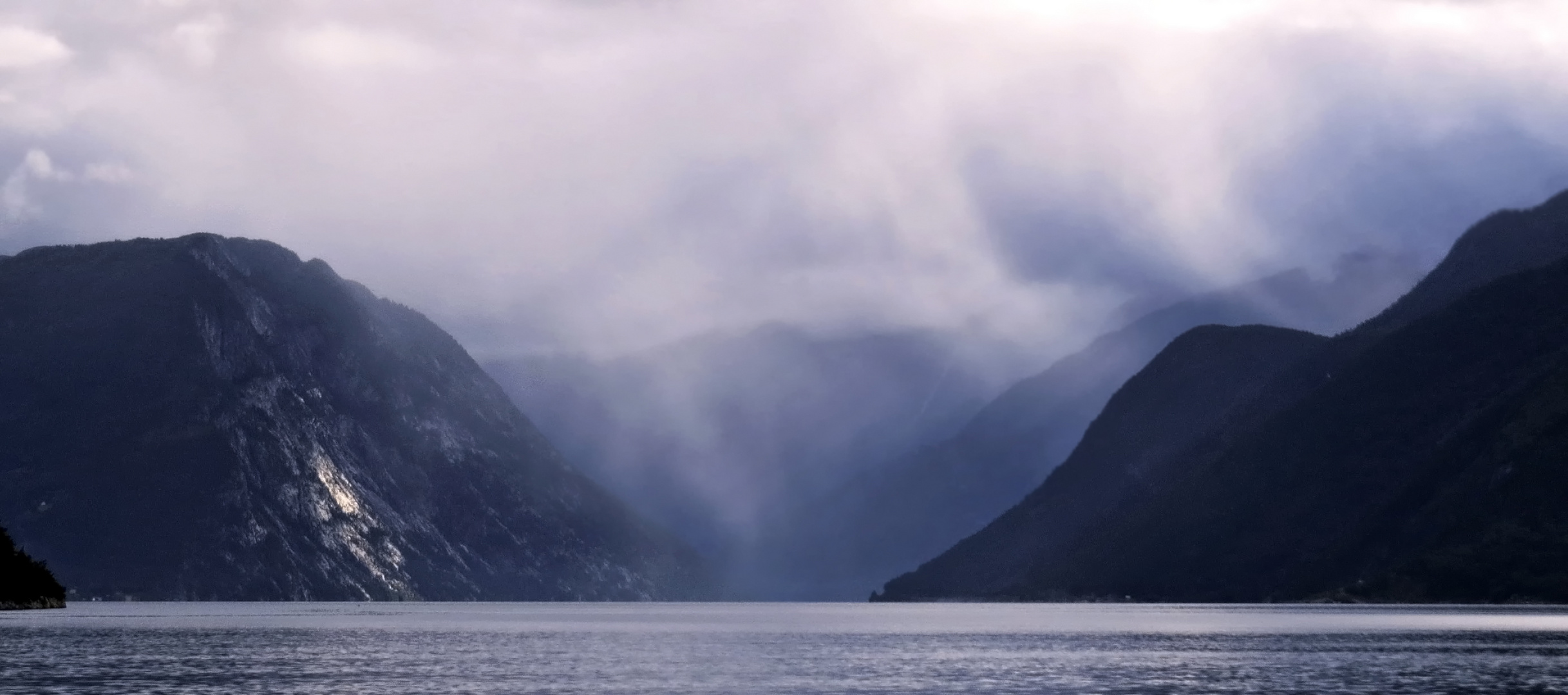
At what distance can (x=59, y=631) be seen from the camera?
18825cm

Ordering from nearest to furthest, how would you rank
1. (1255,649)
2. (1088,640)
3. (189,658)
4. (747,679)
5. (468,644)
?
(747,679), (189,658), (1255,649), (468,644), (1088,640)

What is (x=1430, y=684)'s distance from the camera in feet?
354

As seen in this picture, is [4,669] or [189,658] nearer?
[4,669]

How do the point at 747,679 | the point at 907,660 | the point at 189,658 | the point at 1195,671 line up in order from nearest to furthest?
the point at 747,679 < the point at 1195,671 < the point at 189,658 < the point at 907,660

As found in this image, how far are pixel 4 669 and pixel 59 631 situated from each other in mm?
79353

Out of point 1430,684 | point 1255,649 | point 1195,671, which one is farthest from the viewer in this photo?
point 1255,649

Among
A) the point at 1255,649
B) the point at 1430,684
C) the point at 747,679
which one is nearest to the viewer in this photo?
the point at 1430,684

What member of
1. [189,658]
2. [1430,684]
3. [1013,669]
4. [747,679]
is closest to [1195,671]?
[1013,669]

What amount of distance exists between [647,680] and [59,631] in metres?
98.8

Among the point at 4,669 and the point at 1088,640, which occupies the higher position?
the point at 1088,640

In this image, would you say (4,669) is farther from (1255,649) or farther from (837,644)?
(1255,649)

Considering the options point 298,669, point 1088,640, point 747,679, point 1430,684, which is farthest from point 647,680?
point 1088,640

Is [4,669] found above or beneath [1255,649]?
beneath

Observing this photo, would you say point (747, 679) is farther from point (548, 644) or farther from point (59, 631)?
point (59, 631)
